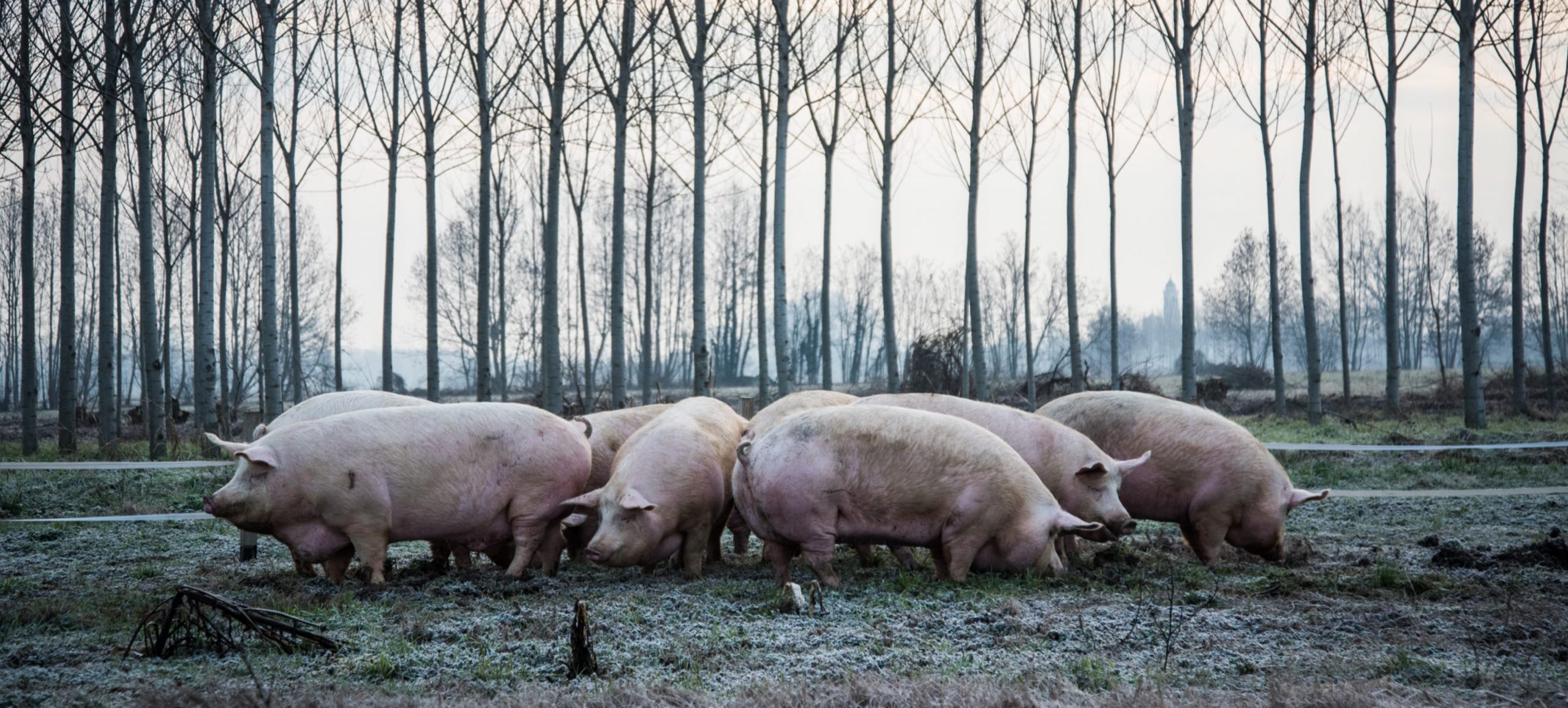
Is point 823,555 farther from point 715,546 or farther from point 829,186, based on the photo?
point 829,186

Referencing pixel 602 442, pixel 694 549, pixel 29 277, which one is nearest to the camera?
pixel 694 549

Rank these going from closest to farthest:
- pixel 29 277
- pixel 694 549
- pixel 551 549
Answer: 1. pixel 694 549
2. pixel 551 549
3. pixel 29 277

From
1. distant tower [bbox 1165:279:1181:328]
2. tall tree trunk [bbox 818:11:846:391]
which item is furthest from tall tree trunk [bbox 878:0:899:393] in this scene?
distant tower [bbox 1165:279:1181:328]

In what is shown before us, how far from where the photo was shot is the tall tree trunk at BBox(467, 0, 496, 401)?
14547mm

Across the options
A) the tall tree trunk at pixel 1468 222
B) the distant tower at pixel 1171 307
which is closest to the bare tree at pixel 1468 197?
the tall tree trunk at pixel 1468 222

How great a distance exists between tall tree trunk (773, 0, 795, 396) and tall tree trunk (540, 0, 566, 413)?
9.65ft

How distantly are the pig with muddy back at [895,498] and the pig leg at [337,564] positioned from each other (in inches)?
94.7

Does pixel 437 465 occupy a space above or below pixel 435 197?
below

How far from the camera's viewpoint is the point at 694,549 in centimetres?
642

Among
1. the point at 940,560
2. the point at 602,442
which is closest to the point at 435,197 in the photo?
the point at 602,442

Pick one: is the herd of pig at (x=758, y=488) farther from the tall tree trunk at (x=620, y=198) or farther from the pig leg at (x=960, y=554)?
the tall tree trunk at (x=620, y=198)

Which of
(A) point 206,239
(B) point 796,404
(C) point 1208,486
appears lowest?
(C) point 1208,486

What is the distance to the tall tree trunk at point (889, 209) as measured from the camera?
1774cm

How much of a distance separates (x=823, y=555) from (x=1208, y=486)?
2.87 metres
